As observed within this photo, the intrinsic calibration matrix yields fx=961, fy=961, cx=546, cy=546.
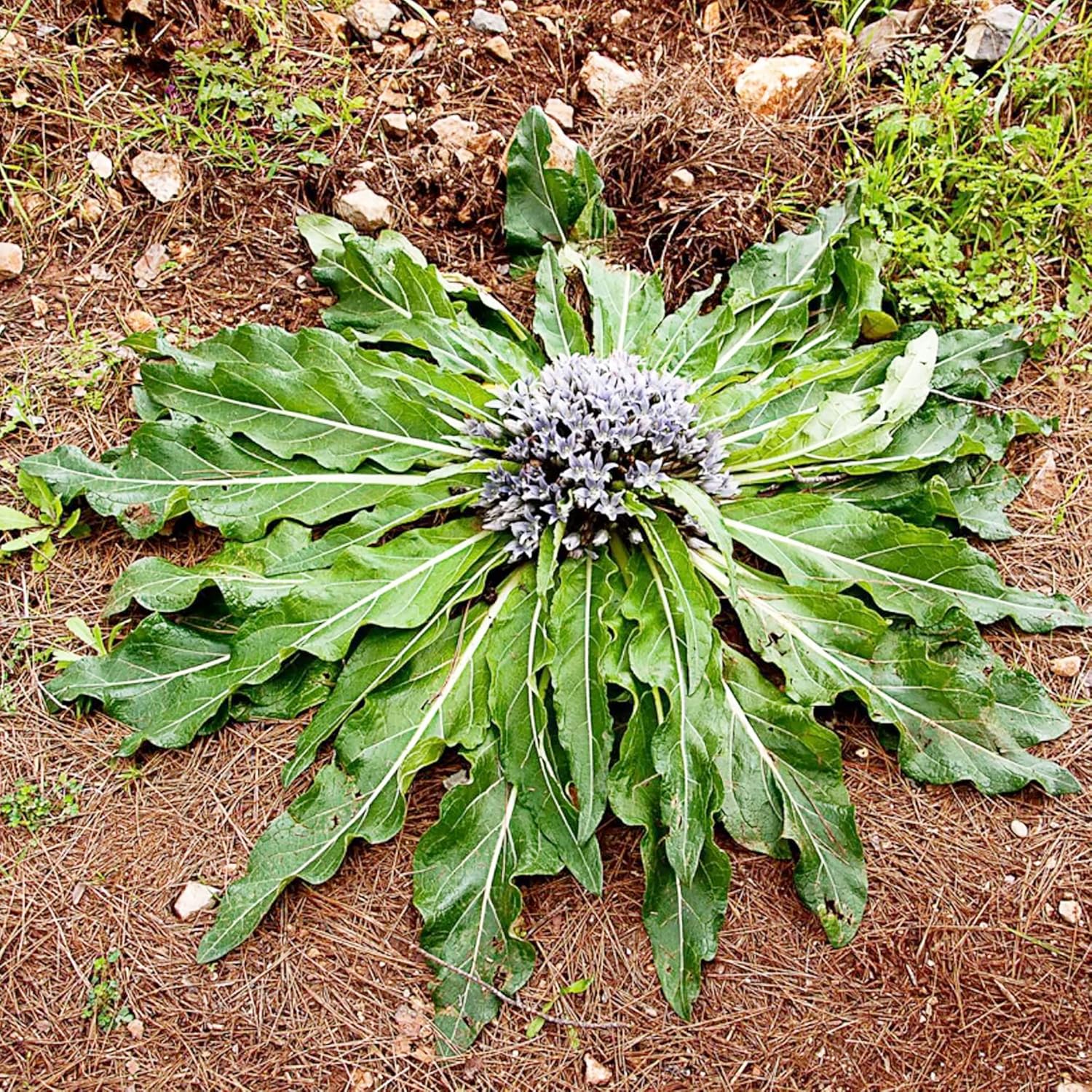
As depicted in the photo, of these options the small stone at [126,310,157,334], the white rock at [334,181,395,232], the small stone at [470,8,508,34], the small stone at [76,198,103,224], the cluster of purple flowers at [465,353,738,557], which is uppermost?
the small stone at [470,8,508,34]

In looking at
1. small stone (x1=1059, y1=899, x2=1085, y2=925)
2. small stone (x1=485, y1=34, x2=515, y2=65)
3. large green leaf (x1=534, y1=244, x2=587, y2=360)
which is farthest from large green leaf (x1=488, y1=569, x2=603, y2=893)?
small stone (x1=485, y1=34, x2=515, y2=65)

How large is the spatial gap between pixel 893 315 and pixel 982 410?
458mm

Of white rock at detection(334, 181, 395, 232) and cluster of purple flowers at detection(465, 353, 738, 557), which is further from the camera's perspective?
white rock at detection(334, 181, 395, 232)

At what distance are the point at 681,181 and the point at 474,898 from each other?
2.42 meters

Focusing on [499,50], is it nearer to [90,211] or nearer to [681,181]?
[681,181]

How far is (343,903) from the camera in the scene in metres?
2.36

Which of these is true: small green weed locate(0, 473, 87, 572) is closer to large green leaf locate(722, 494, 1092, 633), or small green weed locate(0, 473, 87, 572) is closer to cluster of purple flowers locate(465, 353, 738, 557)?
cluster of purple flowers locate(465, 353, 738, 557)

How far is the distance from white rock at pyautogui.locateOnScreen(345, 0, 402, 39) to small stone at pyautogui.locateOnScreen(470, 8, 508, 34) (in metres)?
0.31

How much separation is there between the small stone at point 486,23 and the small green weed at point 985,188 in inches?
54.0

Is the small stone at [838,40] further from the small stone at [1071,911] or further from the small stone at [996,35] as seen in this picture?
the small stone at [1071,911]

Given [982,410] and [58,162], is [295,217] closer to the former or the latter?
[58,162]

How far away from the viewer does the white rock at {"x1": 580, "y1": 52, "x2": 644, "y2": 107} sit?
3549 mm

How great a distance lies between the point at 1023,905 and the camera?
7.75 ft

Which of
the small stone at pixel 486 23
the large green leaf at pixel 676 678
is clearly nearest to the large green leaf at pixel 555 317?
the large green leaf at pixel 676 678
